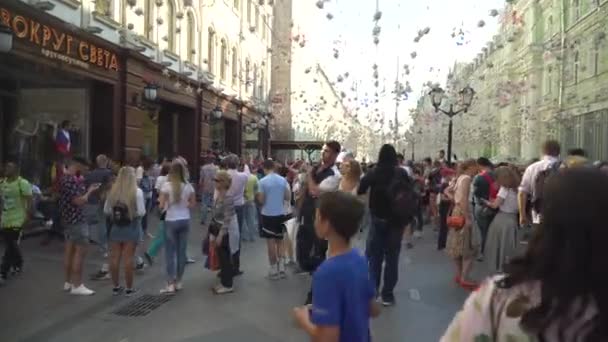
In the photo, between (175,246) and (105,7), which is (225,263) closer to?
(175,246)

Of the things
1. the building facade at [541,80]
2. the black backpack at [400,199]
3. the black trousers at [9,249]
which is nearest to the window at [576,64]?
the building facade at [541,80]

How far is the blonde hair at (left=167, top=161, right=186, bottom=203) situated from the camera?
8695 mm

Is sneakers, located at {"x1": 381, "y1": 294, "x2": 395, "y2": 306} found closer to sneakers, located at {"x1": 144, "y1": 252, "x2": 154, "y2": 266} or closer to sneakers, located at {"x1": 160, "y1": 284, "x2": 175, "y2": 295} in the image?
sneakers, located at {"x1": 160, "y1": 284, "x2": 175, "y2": 295}

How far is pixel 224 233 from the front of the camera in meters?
8.91

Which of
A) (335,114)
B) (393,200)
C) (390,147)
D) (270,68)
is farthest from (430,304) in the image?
(335,114)

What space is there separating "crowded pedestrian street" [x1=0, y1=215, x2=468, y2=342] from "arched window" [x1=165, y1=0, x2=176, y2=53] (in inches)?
517

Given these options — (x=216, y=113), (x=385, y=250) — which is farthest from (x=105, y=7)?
(x=385, y=250)

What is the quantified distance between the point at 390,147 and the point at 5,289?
17.7ft

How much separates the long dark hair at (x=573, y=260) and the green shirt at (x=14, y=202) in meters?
8.50

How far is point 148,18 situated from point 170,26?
217 cm

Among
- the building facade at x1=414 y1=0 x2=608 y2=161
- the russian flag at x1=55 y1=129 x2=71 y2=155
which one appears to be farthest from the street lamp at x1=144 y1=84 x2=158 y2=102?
the building facade at x1=414 y1=0 x2=608 y2=161

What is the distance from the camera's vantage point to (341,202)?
3516 mm

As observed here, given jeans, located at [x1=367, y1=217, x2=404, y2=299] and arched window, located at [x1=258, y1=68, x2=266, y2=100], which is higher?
arched window, located at [x1=258, y1=68, x2=266, y2=100]

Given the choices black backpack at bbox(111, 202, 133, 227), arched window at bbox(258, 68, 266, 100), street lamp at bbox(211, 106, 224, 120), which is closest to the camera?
black backpack at bbox(111, 202, 133, 227)
